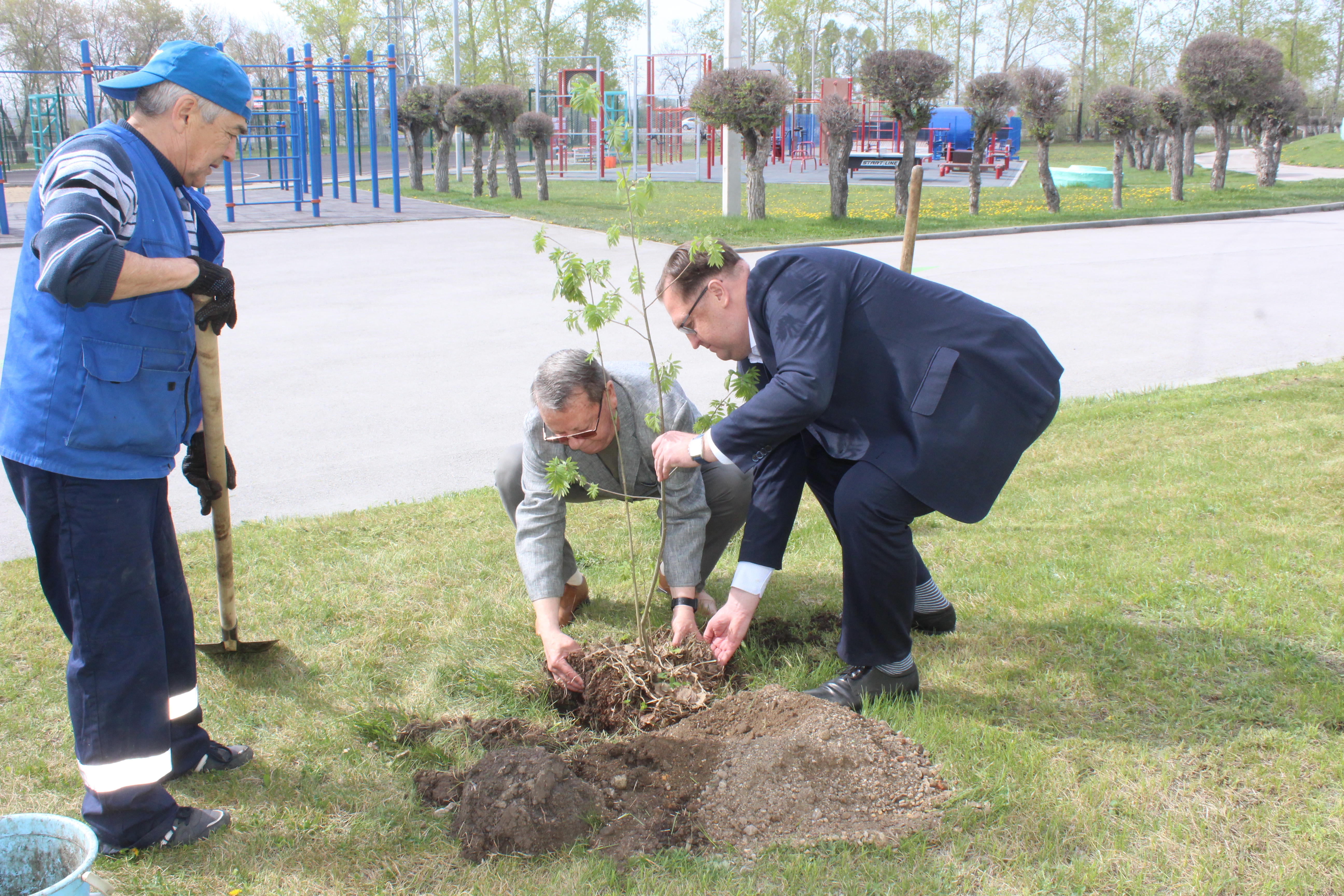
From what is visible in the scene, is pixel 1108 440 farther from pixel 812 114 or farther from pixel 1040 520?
pixel 812 114

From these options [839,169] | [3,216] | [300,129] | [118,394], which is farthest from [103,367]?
[300,129]

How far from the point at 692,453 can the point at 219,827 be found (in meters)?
1.56

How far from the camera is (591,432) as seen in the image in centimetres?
317

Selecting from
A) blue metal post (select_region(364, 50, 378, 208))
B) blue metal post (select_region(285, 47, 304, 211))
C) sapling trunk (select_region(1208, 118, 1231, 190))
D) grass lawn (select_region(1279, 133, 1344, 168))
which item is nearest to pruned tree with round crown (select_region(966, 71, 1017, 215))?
sapling trunk (select_region(1208, 118, 1231, 190))

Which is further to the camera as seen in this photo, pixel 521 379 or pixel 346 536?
pixel 521 379

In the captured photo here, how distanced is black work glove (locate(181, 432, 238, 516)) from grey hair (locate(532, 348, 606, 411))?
94 centimetres

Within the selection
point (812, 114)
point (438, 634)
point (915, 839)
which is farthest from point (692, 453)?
point (812, 114)

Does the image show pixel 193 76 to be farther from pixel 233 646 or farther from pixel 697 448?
pixel 233 646

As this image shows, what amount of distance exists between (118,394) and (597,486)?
4.91 ft

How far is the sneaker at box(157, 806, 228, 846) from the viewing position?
253 centimetres

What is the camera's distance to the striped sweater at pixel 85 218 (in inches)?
84.8

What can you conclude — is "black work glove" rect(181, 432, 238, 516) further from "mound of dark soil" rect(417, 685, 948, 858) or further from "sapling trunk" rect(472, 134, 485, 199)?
"sapling trunk" rect(472, 134, 485, 199)

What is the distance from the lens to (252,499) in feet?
16.7

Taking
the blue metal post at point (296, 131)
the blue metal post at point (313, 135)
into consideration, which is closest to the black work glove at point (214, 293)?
the blue metal post at point (313, 135)
